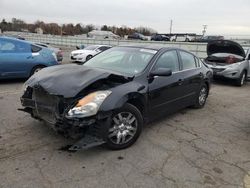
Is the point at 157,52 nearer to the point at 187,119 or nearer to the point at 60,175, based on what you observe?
the point at 187,119

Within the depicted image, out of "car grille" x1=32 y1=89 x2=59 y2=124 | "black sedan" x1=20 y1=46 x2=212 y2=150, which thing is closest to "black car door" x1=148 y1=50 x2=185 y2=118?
"black sedan" x1=20 y1=46 x2=212 y2=150

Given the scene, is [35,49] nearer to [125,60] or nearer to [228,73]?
[125,60]

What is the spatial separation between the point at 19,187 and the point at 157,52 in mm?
3232

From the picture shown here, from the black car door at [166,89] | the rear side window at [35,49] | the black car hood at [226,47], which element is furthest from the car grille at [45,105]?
the black car hood at [226,47]

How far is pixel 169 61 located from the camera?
210 inches

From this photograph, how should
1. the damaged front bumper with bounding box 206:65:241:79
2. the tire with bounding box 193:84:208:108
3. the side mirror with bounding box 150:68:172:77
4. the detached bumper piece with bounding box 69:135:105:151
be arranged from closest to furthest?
1. the detached bumper piece with bounding box 69:135:105:151
2. the side mirror with bounding box 150:68:172:77
3. the tire with bounding box 193:84:208:108
4. the damaged front bumper with bounding box 206:65:241:79

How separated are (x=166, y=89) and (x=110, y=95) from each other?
1.48 m

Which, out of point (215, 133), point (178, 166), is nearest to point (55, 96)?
point (178, 166)

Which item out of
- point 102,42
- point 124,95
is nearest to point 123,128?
point 124,95

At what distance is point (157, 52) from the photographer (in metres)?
5.07

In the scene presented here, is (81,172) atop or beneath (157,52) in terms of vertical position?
beneath

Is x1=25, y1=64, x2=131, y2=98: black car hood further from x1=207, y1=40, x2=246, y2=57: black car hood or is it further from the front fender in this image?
x1=207, y1=40, x2=246, y2=57: black car hood

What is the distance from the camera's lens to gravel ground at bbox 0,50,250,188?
129 inches

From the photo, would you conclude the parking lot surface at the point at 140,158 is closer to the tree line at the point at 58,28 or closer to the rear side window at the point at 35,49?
the rear side window at the point at 35,49
